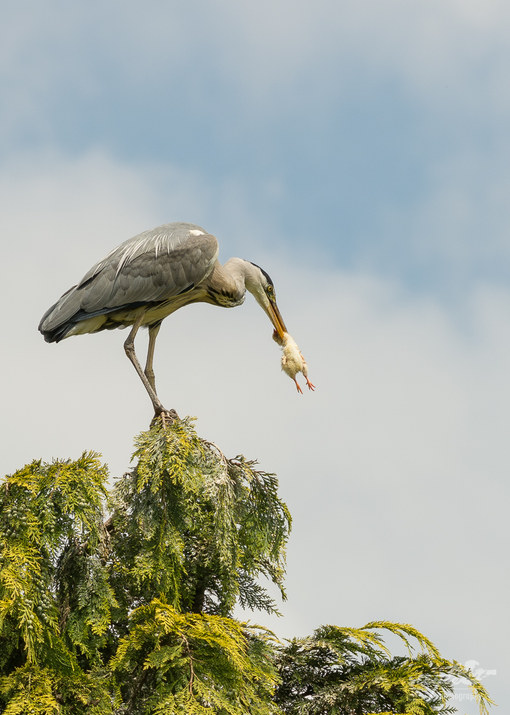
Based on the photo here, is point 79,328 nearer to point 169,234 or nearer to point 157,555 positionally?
point 169,234

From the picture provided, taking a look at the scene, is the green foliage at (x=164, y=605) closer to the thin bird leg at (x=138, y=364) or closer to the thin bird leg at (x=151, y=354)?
the thin bird leg at (x=138, y=364)

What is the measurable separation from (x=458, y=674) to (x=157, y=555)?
2.20 meters

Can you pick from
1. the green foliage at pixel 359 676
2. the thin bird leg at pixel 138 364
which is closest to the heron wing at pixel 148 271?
the thin bird leg at pixel 138 364

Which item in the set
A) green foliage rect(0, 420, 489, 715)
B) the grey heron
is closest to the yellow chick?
the grey heron

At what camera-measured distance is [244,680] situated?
18.2 ft

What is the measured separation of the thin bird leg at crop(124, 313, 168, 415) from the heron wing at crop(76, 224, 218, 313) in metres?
0.23

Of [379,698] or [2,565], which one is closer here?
[2,565]

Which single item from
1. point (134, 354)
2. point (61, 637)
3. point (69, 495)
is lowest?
point (61, 637)

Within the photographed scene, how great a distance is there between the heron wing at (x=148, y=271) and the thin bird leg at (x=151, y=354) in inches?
20.0

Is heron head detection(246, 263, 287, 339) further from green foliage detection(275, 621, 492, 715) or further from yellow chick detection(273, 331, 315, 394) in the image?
green foliage detection(275, 621, 492, 715)

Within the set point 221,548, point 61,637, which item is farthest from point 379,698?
point 61,637

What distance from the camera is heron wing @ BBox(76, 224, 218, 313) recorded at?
7535 millimetres

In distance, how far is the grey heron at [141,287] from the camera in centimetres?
753

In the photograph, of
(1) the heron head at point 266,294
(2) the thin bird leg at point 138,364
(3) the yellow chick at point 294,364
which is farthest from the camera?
(1) the heron head at point 266,294
